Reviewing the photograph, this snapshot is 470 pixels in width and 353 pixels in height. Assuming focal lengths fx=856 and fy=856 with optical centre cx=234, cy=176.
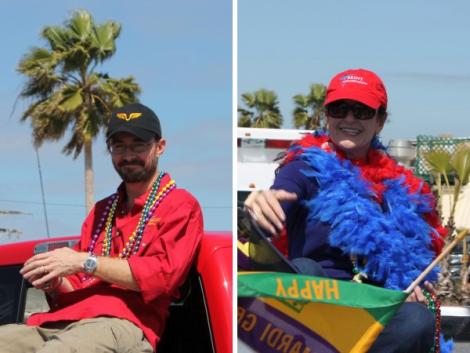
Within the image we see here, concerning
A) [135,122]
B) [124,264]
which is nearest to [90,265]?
[124,264]

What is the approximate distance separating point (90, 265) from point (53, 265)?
12 cm

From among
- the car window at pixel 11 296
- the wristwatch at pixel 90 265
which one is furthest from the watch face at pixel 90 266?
the car window at pixel 11 296

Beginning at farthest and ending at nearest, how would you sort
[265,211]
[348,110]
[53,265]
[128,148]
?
[128,148], [53,265], [348,110], [265,211]

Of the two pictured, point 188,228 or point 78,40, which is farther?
point 78,40

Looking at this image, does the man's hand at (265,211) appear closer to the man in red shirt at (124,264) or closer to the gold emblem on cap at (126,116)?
the man in red shirt at (124,264)

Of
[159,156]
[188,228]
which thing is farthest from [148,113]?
[188,228]

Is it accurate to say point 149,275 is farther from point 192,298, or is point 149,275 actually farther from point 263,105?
point 263,105

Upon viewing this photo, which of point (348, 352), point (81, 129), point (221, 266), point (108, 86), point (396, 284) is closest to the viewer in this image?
point (348, 352)

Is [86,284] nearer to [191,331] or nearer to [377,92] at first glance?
[191,331]

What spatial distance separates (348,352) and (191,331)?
116cm

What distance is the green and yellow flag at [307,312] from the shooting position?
1804 millimetres

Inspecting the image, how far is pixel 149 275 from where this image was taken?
266 centimetres

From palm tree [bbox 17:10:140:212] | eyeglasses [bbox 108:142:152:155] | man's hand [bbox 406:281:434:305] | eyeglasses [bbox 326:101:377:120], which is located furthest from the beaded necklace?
palm tree [bbox 17:10:140:212]

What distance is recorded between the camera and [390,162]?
2.41m
